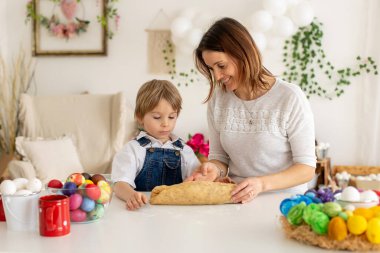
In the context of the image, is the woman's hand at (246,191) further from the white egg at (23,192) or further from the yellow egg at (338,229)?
the white egg at (23,192)

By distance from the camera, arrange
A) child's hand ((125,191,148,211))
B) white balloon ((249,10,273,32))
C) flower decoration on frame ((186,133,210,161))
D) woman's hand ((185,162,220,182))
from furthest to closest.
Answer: flower decoration on frame ((186,133,210,161)), white balloon ((249,10,273,32)), woman's hand ((185,162,220,182)), child's hand ((125,191,148,211))

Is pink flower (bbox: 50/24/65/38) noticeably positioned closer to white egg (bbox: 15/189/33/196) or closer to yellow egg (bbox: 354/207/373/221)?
white egg (bbox: 15/189/33/196)

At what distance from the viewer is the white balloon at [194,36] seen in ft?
14.4

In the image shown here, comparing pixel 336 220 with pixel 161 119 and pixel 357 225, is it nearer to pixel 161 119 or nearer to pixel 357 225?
pixel 357 225

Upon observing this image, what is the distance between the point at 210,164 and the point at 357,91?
3014mm

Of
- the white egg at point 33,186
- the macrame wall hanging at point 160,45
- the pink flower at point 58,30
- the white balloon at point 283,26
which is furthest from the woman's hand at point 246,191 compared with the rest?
the pink flower at point 58,30

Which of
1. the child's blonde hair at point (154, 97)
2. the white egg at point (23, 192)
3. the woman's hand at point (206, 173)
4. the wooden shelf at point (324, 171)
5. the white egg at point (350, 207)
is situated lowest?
the wooden shelf at point (324, 171)

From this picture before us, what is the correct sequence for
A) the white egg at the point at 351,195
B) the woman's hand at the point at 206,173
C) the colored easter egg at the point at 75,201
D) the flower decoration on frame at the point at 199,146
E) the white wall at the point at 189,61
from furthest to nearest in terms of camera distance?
the white wall at the point at 189,61, the flower decoration on frame at the point at 199,146, the woman's hand at the point at 206,173, the colored easter egg at the point at 75,201, the white egg at the point at 351,195

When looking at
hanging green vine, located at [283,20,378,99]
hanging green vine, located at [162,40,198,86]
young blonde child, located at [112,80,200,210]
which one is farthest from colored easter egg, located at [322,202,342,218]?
hanging green vine, located at [162,40,198,86]

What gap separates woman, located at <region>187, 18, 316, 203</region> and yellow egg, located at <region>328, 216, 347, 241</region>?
51 cm

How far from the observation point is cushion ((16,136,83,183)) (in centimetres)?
399

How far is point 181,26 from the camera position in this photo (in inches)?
175

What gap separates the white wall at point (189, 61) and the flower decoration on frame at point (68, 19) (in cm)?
9

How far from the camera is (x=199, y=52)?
2.02 meters
